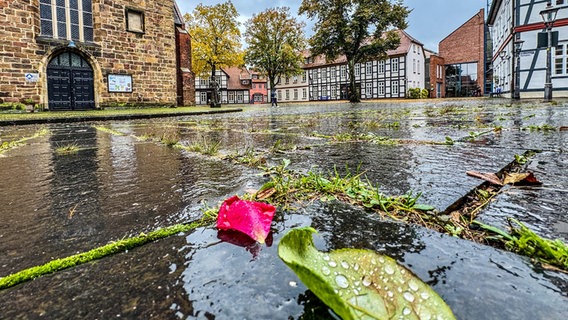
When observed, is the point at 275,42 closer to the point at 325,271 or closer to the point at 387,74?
the point at 387,74

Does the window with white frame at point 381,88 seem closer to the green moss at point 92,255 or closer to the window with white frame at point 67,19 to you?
the window with white frame at point 67,19

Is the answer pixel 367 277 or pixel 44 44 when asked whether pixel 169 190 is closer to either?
pixel 367 277

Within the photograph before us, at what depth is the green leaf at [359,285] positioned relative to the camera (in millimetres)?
448

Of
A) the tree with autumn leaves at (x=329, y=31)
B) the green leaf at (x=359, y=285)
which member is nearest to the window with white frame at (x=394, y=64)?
the tree with autumn leaves at (x=329, y=31)

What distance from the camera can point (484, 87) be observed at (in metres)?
43.8

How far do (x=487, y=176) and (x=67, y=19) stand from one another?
18.3m

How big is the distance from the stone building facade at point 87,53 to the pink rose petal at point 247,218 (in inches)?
660

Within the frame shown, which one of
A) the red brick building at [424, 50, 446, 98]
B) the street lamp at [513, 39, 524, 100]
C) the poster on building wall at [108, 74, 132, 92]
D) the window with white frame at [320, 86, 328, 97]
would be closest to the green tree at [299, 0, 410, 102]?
the street lamp at [513, 39, 524, 100]

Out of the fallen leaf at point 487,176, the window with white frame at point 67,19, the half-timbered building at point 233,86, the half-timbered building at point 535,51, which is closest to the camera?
the fallen leaf at point 487,176

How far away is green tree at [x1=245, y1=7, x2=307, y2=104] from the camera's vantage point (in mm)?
41531

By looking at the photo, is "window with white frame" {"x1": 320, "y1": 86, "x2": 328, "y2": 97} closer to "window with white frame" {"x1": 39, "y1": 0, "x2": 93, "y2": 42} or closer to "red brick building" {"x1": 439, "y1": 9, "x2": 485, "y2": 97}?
"red brick building" {"x1": 439, "y1": 9, "x2": 485, "y2": 97}

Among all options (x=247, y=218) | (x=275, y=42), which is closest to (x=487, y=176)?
(x=247, y=218)

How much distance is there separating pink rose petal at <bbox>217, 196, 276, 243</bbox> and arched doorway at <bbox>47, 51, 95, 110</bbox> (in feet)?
57.2

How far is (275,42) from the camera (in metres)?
42.8
